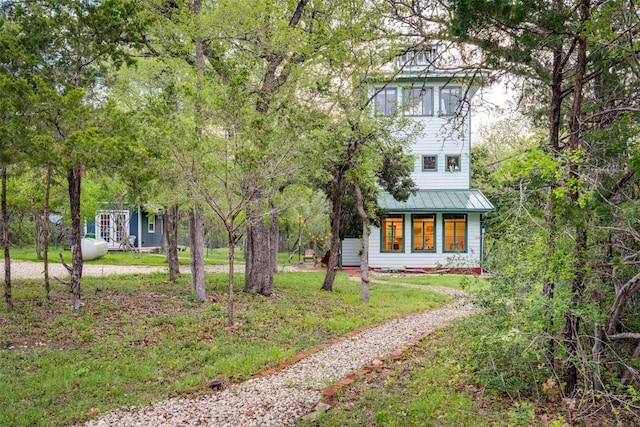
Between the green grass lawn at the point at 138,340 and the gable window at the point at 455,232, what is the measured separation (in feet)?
31.7

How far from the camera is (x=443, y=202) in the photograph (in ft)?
65.4

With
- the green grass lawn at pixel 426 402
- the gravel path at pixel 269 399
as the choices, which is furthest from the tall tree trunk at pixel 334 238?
the green grass lawn at pixel 426 402

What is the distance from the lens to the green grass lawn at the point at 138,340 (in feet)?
15.5

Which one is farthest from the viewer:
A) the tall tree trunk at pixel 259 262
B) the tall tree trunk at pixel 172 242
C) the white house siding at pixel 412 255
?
the white house siding at pixel 412 255

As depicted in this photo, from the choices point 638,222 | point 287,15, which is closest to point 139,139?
point 287,15

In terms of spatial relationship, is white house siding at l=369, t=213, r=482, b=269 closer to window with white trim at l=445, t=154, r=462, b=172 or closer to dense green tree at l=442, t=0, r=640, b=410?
window with white trim at l=445, t=154, r=462, b=172

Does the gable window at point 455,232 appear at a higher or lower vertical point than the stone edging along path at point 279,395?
higher

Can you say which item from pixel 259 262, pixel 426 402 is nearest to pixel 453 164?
pixel 259 262

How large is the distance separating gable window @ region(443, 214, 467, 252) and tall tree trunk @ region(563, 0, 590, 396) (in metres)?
16.5

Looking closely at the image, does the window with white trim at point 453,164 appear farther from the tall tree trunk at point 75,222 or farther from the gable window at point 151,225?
the gable window at point 151,225

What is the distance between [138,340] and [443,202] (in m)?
15.7

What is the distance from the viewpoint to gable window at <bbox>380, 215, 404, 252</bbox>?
20625 mm

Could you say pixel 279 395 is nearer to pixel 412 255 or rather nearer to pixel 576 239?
pixel 576 239

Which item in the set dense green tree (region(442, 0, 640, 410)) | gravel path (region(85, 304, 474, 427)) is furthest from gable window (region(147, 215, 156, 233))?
dense green tree (region(442, 0, 640, 410))
